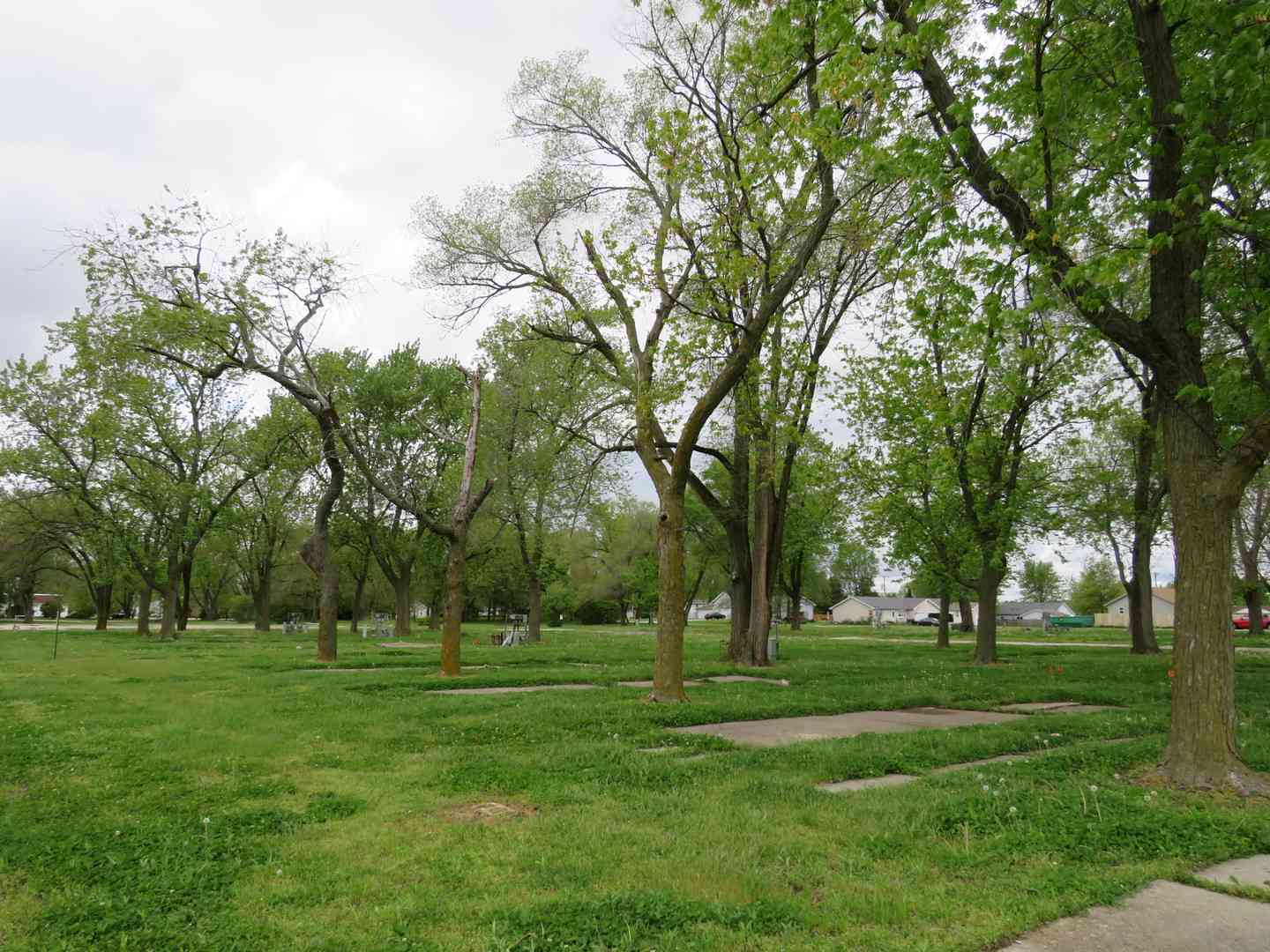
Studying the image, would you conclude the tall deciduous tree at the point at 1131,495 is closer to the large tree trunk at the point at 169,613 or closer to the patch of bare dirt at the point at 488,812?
the patch of bare dirt at the point at 488,812

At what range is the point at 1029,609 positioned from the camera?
112438 mm

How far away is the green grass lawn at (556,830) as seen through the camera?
378cm

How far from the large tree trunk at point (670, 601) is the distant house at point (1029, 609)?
102555 millimetres

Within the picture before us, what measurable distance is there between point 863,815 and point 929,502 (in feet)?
64.1

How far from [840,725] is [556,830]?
5685 millimetres

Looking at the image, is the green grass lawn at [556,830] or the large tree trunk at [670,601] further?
the large tree trunk at [670,601]

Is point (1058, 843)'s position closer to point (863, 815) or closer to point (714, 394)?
point (863, 815)

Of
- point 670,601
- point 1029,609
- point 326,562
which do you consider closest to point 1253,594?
point 670,601

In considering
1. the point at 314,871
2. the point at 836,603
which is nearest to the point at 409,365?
the point at 314,871

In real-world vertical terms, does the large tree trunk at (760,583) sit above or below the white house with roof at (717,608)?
above

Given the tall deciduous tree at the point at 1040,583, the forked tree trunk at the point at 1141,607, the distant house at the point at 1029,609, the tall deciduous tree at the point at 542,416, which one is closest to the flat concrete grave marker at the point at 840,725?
the tall deciduous tree at the point at 542,416

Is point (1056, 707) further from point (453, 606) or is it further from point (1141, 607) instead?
point (1141, 607)

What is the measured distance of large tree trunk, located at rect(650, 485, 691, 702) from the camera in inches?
448

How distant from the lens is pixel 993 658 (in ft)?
67.8
